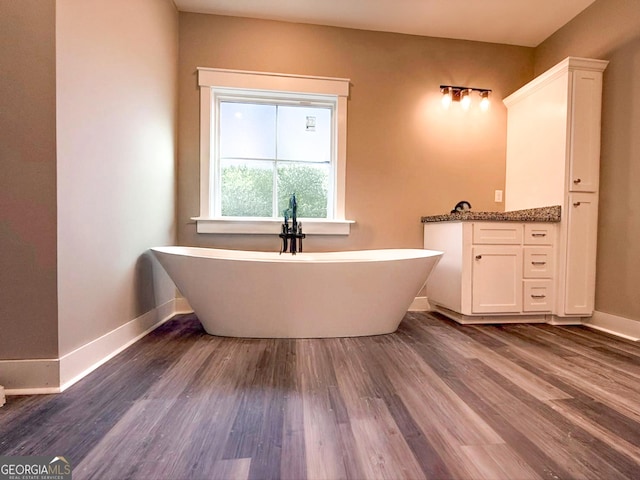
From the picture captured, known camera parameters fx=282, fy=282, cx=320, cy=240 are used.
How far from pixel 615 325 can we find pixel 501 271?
0.82 meters

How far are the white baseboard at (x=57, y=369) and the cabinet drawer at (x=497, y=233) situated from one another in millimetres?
2438

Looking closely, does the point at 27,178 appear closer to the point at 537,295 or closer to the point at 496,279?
the point at 496,279

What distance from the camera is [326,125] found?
2.62 meters

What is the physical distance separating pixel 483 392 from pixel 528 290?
136 cm

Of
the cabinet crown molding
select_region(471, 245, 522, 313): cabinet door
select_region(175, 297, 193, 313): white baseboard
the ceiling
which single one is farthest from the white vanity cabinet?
select_region(175, 297, 193, 313): white baseboard

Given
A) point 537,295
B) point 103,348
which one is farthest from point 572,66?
point 103,348

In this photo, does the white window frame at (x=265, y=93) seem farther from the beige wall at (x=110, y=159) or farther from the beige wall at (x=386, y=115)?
the beige wall at (x=110, y=159)

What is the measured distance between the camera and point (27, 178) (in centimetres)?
114

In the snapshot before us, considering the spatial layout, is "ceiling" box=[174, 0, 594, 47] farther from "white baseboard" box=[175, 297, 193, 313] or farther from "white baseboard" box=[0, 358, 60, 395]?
"white baseboard" box=[0, 358, 60, 395]

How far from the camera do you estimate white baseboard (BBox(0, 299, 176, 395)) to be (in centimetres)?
115

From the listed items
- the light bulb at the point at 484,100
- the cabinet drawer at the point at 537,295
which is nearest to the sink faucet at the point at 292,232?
the cabinet drawer at the point at 537,295

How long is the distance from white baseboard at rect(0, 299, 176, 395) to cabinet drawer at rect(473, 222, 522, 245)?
2438 mm

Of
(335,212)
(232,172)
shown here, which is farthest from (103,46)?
(335,212)

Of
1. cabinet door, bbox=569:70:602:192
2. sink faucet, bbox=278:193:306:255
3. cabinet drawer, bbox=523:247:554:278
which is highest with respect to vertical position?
cabinet door, bbox=569:70:602:192
